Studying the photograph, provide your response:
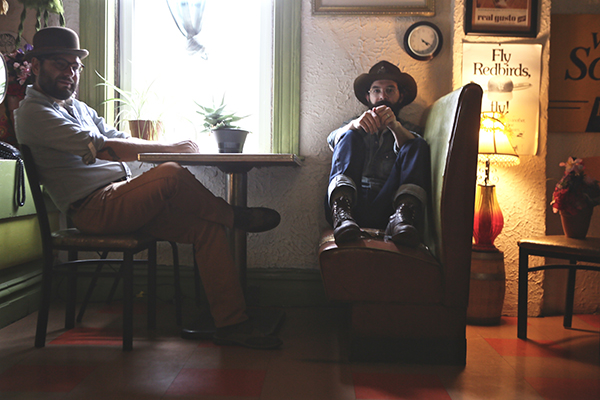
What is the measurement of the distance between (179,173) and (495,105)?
1.85 meters

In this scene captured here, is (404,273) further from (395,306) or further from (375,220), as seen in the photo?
(375,220)

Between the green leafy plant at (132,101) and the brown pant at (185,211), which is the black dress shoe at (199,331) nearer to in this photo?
the brown pant at (185,211)

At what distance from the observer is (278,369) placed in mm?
1720

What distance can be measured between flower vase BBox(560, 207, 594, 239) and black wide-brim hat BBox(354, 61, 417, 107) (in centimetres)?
106

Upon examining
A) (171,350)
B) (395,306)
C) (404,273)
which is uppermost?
(404,273)

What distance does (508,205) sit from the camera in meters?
2.61

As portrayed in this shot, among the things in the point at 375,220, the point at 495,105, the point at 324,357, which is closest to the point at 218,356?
the point at 324,357

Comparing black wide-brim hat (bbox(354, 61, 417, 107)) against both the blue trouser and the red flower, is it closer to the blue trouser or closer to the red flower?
the blue trouser

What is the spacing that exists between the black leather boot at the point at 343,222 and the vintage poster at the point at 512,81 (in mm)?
1165

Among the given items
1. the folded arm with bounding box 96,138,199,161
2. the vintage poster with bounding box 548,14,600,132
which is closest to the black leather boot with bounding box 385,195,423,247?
the folded arm with bounding box 96,138,199,161

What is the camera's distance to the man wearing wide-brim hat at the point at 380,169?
1921 millimetres

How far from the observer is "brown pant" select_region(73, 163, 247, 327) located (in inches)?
77.1

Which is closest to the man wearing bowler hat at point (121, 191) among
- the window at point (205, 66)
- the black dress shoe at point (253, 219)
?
the black dress shoe at point (253, 219)

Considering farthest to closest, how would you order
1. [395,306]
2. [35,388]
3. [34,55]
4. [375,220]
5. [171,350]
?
[375,220] → [34,55] → [171,350] → [395,306] → [35,388]
